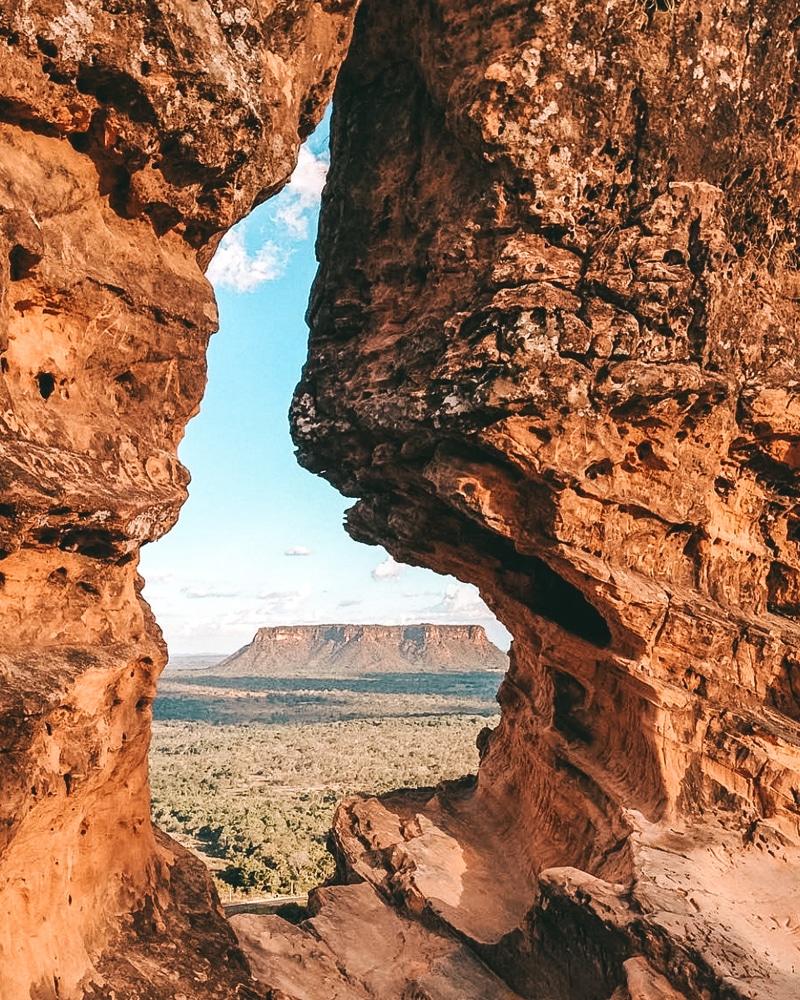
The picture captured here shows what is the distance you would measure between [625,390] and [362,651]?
545ft

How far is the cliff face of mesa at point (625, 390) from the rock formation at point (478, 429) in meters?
0.07

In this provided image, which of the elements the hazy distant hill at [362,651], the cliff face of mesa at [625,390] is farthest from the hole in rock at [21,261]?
the hazy distant hill at [362,651]

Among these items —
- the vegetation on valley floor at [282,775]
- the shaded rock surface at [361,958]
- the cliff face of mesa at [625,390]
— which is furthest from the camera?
the vegetation on valley floor at [282,775]

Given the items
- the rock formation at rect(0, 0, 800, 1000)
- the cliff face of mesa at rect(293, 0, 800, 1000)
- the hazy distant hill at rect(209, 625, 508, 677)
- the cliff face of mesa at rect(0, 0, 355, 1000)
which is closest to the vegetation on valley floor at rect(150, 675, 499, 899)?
the rock formation at rect(0, 0, 800, 1000)

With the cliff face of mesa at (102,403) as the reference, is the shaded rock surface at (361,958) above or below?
below

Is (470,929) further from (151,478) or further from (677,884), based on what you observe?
(151,478)

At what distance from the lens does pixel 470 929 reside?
49.0ft

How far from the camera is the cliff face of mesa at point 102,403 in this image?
29.7 feet

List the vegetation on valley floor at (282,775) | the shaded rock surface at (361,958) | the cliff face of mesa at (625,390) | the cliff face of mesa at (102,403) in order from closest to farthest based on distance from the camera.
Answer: the cliff face of mesa at (102,403), the shaded rock surface at (361,958), the cliff face of mesa at (625,390), the vegetation on valley floor at (282,775)

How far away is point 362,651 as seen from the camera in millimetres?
176500

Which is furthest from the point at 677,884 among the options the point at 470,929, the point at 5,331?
the point at 5,331

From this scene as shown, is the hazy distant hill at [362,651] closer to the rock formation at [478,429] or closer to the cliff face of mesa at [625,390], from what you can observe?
the rock formation at [478,429]

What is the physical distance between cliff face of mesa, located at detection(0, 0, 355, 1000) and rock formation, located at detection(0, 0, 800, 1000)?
0.05 metres

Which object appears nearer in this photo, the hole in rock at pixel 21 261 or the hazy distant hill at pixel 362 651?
the hole in rock at pixel 21 261
